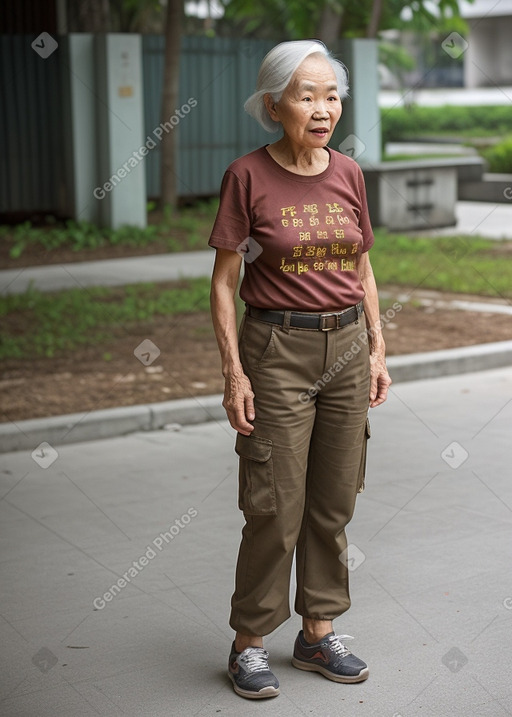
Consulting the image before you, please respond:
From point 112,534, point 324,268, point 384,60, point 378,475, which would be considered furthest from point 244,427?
point 384,60

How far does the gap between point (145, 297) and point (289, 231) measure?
812cm

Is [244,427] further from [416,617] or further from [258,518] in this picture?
[416,617]

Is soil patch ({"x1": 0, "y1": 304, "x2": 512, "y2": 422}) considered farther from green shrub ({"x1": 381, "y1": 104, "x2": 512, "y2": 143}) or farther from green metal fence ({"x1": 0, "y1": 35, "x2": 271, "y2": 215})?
green shrub ({"x1": 381, "y1": 104, "x2": 512, "y2": 143})

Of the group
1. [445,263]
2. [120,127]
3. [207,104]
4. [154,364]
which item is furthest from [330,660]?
[207,104]

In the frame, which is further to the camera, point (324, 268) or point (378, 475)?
point (378, 475)

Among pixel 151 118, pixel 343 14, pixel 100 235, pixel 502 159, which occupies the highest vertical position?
pixel 343 14

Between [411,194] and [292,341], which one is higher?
[292,341]

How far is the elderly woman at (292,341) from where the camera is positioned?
377 cm

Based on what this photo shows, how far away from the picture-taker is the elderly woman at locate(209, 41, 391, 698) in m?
3.77

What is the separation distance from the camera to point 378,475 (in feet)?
21.4

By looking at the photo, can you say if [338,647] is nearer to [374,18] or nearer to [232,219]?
[232,219]

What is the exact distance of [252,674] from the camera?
3.94 m

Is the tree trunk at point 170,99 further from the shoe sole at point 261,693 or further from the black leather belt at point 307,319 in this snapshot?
the shoe sole at point 261,693

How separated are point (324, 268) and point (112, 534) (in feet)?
7.55
